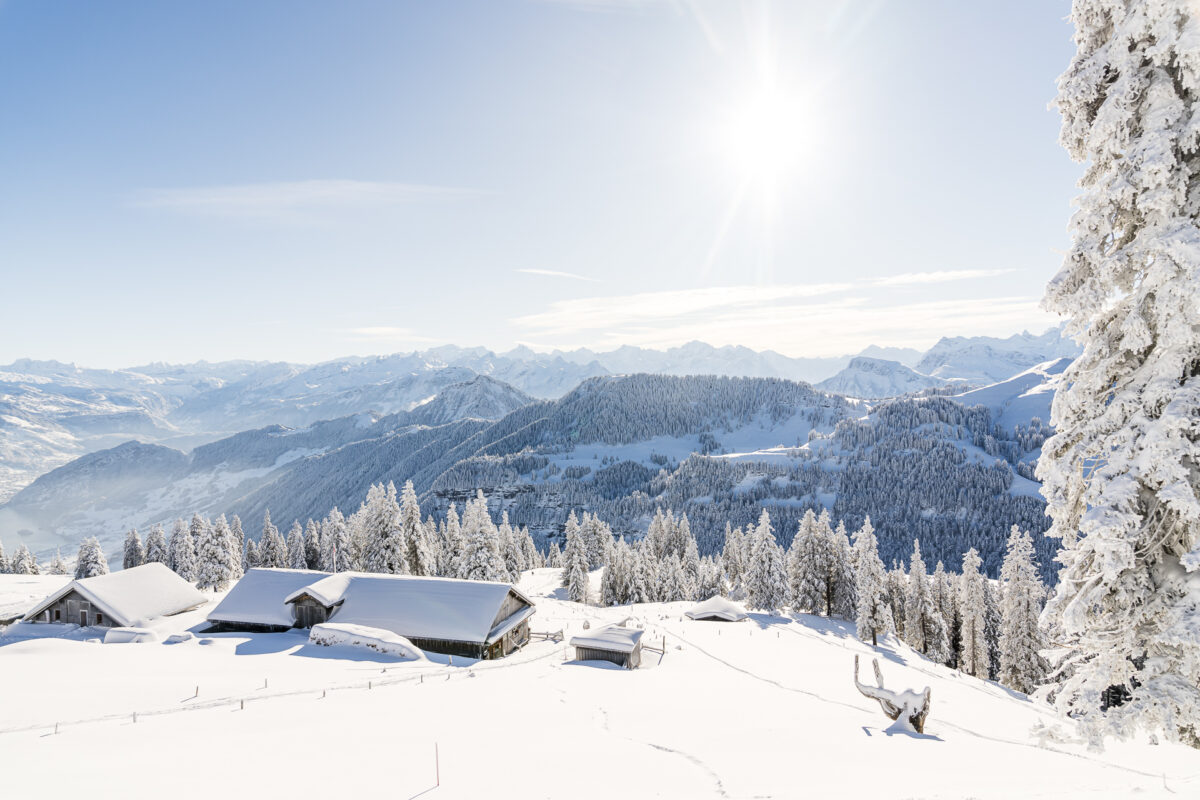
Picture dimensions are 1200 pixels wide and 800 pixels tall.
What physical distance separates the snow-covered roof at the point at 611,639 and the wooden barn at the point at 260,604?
2369 cm

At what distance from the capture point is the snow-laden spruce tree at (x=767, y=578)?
71.9 m

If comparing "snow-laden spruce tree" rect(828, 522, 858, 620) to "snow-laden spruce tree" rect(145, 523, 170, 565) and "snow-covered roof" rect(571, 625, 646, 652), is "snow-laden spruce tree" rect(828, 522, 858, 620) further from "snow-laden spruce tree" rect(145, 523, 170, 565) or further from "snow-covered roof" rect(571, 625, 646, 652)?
"snow-laden spruce tree" rect(145, 523, 170, 565)

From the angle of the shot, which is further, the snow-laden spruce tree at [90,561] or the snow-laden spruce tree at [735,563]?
the snow-laden spruce tree at [735,563]

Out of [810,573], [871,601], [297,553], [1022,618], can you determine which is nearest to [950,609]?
[1022,618]

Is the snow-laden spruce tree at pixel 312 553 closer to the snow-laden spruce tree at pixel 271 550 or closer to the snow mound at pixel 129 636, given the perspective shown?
the snow-laden spruce tree at pixel 271 550

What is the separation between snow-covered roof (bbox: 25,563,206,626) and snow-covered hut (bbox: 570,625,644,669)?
36.8 m

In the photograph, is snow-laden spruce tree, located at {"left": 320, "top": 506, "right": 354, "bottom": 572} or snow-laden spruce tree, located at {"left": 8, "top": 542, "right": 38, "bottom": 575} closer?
snow-laden spruce tree, located at {"left": 320, "top": 506, "right": 354, "bottom": 572}

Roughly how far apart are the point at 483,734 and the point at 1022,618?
62.4 m

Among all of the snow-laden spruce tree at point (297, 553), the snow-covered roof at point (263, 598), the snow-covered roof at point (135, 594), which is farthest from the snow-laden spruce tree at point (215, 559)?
the snow-covered roof at point (263, 598)

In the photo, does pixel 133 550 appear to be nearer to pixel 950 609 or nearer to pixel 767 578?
pixel 767 578

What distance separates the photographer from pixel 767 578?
72.5 m

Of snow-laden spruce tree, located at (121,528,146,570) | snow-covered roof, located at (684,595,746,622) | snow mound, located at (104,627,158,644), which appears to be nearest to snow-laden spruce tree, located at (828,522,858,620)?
snow-covered roof, located at (684,595,746,622)

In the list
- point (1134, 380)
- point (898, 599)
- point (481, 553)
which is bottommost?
point (898, 599)

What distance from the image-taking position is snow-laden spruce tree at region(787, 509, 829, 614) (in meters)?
71.6
